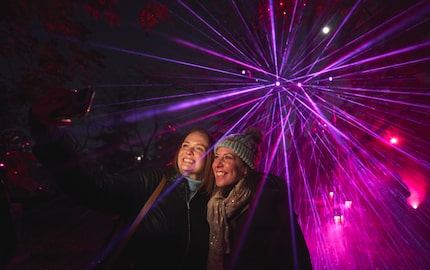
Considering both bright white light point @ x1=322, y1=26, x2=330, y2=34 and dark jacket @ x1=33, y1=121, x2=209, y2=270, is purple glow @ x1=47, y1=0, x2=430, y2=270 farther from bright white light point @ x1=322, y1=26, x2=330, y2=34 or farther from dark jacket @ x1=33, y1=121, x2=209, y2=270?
dark jacket @ x1=33, y1=121, x2=209, y2=270

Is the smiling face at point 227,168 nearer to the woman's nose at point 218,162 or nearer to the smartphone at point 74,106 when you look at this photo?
the woman's nose at point 218,162

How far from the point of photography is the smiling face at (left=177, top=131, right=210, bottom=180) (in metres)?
2.82

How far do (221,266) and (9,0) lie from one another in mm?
4432

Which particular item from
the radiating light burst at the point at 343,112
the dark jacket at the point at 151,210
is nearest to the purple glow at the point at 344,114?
the radiating light burst at the point at 343,112

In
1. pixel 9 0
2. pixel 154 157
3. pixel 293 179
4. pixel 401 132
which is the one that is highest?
pixel 9 0

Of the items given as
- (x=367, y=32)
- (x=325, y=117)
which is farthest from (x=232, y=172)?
(x=325, y=117)

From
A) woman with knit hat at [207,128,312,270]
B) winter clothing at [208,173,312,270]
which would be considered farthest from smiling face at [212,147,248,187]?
winter clothing at [208,173,312,270]

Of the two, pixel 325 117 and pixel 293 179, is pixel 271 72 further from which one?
pixel 293 179

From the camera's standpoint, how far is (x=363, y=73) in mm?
6656

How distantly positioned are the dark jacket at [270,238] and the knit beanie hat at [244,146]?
0.55m

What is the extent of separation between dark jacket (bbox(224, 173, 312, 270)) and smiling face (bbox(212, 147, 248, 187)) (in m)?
0.47

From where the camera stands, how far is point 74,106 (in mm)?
1717

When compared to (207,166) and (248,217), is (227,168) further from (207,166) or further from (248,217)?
(248,217)

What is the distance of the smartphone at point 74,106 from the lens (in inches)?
67.6
